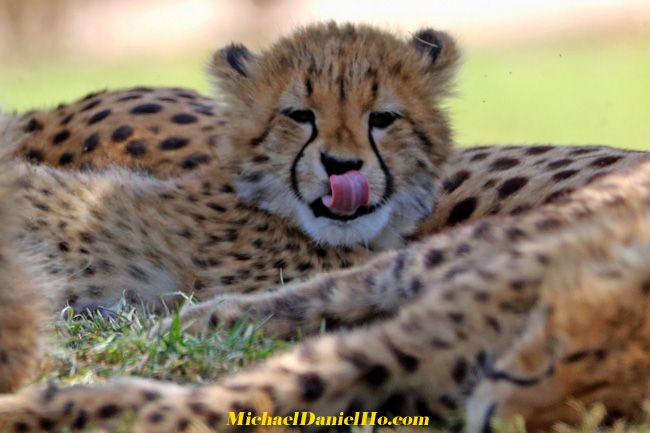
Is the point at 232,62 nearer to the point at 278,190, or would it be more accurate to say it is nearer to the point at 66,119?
the point at 278,190

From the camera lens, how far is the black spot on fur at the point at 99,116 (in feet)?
15.8

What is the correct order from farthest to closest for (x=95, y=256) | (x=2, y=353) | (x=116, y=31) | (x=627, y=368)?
(x=116, y=31), (x=95, y=256), (x=2, y=353), (x=627, y=368)

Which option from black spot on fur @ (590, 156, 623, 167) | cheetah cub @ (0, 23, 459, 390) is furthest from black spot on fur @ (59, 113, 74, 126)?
black spot on fur @ (590, 156, 623, 167)

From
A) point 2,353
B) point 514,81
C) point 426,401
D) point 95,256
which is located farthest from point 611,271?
point 514,81

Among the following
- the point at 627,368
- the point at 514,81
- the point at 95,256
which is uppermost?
the point at 627,368

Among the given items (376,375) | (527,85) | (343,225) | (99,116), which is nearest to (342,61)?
(343,225)

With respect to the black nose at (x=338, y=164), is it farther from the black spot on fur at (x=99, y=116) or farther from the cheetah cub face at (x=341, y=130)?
the black spot on fur at (x=99, y=116)

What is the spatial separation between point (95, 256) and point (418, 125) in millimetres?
991

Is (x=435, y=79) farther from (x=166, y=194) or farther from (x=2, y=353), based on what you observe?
(x=2, y=353)

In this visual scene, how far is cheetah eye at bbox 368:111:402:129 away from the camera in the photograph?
157 inches

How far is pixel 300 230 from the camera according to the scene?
4109 mm

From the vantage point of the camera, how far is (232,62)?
14.2 feet

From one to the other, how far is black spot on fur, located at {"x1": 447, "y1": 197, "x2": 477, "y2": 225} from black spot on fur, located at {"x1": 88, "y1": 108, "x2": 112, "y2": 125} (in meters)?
1.29

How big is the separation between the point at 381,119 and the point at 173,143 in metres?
0.96
